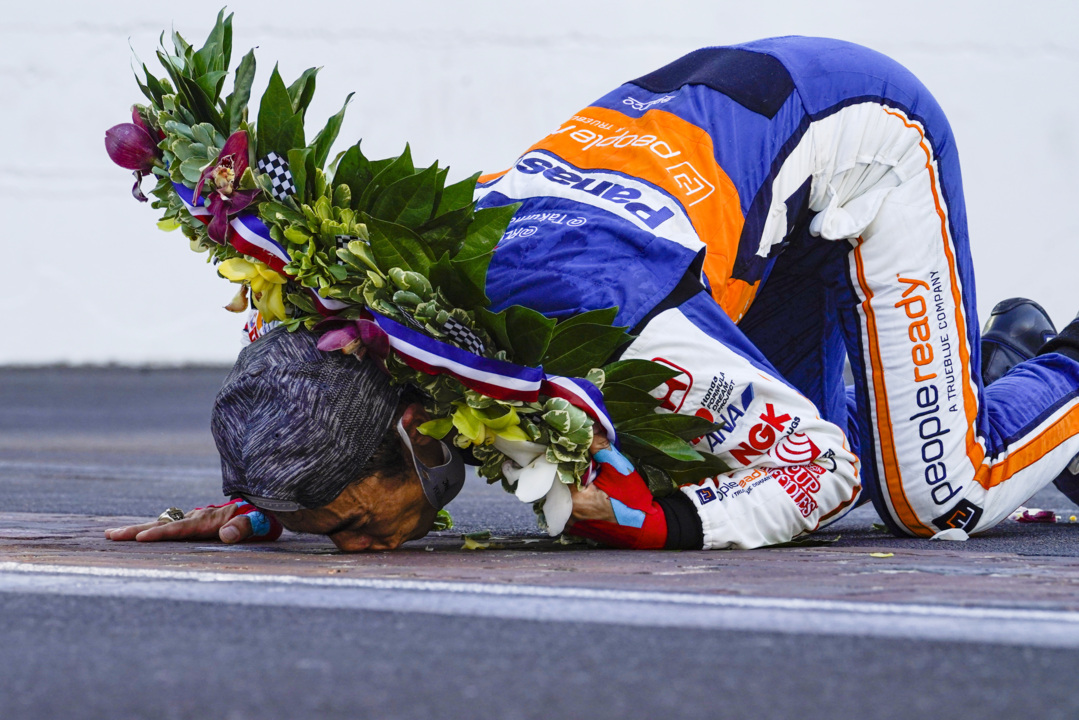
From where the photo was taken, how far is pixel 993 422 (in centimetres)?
271

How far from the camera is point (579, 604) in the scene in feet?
4.94

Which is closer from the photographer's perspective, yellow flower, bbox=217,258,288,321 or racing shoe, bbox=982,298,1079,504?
yellow flower, bbox=217,258,288,321

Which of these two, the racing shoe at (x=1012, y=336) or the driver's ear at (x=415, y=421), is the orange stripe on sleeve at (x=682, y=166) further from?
the racing shoe at (x=1012, y=336)

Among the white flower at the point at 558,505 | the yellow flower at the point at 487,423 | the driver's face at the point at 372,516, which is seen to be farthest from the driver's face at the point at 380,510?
the white flower at the point at 558,505

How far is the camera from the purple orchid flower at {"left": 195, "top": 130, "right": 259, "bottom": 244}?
211 cm

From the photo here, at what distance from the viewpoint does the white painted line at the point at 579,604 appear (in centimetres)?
133

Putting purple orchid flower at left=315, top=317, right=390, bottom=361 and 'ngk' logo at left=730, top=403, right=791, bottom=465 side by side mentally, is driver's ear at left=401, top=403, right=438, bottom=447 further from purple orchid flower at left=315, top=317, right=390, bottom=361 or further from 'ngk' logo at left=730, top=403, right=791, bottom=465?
'ngk' logo at left=730, top=403, right=791, bottom=465

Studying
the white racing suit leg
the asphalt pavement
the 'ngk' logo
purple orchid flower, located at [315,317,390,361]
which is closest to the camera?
the asphalt pavement

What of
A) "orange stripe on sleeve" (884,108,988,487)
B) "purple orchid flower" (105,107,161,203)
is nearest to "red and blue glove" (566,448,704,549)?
"orange stripe on sleeve" (884,108,988,487)

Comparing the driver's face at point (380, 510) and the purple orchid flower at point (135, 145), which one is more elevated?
the purple orchid flower at point (135, 145)

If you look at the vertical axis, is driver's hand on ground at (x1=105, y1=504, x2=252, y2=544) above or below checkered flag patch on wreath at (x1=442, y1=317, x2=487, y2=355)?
below

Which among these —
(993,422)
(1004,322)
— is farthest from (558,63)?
(993,422)

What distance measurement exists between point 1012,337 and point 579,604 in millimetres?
2126

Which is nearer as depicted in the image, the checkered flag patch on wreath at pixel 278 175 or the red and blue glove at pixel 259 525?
the checkered flag patch on wreath at pixel 278 175
